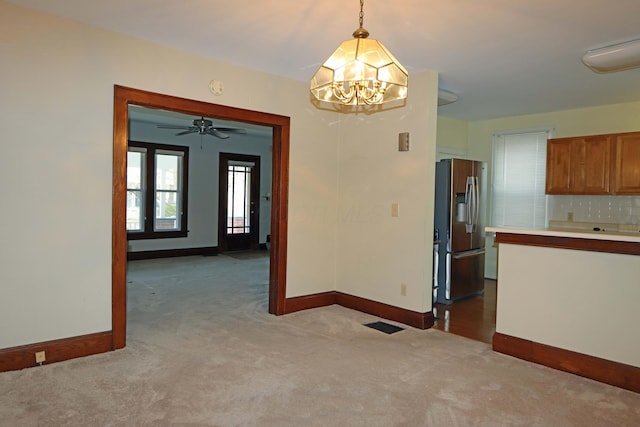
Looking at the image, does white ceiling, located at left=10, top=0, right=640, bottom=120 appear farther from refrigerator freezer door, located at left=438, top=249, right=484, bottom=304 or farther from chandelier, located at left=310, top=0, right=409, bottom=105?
refrigerator freezer door, located at left=438, top=249, right=484, bottom=304

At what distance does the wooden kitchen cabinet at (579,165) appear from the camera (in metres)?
5.14

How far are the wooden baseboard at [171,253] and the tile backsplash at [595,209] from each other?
635 cm

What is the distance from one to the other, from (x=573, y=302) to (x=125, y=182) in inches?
140

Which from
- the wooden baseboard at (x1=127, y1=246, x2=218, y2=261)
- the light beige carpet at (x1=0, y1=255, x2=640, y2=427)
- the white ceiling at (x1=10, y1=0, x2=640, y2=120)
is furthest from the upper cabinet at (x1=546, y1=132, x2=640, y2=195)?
the wooden baseboard at (x1=127, y1=246, x2=218, y2=261)

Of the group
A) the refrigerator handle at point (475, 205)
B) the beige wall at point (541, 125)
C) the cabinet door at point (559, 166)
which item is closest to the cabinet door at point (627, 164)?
the beige wall at point (541, 125)

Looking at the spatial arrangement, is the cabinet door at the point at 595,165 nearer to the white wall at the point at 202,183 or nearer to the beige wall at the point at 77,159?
the beige wall at the point at 77,159

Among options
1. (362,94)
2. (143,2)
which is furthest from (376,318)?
(143,2)

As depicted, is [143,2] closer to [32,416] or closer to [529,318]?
[32,416]

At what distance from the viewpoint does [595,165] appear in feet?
17.1

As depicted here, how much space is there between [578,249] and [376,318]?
203 centimetres

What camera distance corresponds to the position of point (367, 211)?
461cm

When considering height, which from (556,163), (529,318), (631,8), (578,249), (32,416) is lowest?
(32,416)

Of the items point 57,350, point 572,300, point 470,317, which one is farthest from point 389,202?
point 57,350

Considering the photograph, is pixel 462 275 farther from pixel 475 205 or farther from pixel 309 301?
pixel 309 301
